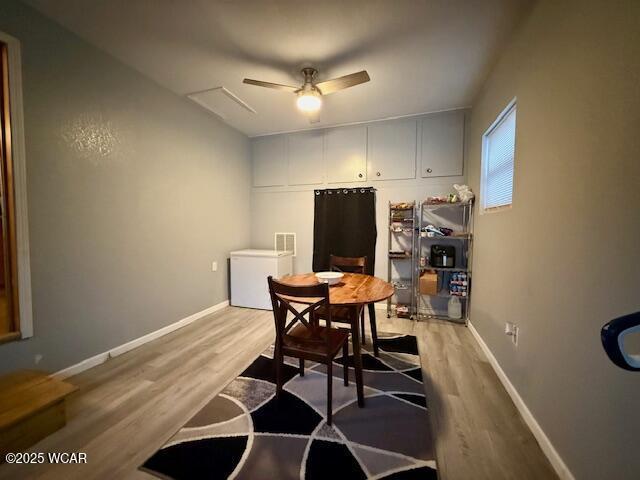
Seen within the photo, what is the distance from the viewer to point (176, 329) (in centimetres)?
284

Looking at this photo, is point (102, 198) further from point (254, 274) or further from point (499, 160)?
point (499, 160)

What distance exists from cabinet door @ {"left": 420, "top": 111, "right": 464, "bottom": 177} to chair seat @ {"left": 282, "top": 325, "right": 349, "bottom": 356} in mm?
2609

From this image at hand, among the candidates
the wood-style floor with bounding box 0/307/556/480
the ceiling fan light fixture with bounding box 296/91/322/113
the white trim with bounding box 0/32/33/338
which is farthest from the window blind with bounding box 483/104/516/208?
the white trim with bounding box 0/32/33/338

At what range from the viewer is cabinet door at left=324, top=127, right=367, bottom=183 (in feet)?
11.8

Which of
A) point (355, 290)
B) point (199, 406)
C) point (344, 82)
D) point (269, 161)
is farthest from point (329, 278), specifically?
point (269, 161)

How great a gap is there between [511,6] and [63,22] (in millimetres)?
3178

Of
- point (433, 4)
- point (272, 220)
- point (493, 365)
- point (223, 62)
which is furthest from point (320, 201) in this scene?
point (493, 365)

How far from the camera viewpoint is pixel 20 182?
1666mm

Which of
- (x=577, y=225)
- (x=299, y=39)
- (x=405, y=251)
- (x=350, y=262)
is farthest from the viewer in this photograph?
(x=405, y=251)

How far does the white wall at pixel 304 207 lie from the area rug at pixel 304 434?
2.03 metres

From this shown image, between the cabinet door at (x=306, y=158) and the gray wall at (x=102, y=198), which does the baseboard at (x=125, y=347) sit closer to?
the gray wall at (x=102, y=198)

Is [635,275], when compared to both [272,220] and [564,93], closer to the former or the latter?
[564,93]

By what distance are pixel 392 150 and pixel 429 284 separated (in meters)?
1.86

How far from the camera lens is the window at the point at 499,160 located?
2061 mm
